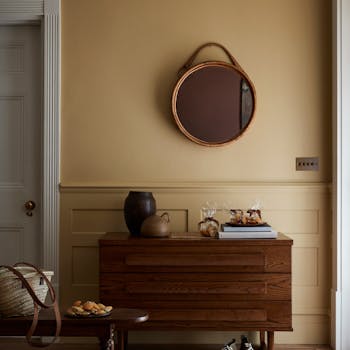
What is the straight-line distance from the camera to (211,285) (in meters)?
3.67

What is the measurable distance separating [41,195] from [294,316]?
1.87 metres

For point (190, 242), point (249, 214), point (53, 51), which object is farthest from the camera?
point (53, 51)

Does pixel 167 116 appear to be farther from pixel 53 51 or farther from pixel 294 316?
pixel 294 316

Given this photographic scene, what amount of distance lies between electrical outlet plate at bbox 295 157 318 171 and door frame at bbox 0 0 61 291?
1590 mm

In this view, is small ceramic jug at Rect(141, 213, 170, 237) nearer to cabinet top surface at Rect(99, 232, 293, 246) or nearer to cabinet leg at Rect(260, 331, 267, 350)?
cabinet top surface at Rect(99, 232, 293, 246)

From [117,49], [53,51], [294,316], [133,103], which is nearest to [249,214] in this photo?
[294,316]

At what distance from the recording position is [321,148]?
13.8 ft

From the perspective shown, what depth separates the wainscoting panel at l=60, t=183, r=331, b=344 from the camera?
4172mm

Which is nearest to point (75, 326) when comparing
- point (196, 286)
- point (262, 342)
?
point (196, 286)

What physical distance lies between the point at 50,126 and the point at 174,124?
32.4 inches

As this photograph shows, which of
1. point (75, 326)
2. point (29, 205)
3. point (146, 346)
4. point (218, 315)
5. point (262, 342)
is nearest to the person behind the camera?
point (75, 326)

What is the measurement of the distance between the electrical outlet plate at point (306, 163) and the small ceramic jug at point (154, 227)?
102cm

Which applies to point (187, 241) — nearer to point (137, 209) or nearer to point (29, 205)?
point (137, 209)

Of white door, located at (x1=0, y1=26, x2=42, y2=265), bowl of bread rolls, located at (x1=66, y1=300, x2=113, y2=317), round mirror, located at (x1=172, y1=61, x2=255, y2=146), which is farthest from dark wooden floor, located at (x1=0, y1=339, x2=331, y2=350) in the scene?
bowl of bread rolls, located at (x1=66, y1=300, x2=113, y2=317)
